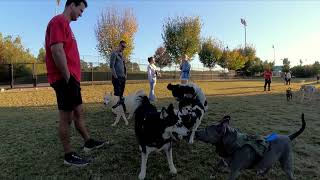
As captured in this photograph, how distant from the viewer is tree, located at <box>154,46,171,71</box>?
154 feet

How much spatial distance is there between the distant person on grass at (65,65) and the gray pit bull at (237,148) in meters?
1.78

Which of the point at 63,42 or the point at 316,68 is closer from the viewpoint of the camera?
the point at 63,42

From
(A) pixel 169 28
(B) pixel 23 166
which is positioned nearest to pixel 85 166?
(B) pixel 23 166

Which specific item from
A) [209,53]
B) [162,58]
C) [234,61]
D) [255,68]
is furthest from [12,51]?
[255,68]

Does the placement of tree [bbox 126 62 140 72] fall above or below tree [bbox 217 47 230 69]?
below

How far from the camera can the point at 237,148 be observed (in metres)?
3.63

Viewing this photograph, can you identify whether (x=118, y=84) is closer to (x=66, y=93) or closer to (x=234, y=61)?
(x=66, y=93)

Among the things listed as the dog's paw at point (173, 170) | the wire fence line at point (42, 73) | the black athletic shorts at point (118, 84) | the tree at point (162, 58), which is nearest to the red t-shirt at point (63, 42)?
the dog's paw at point (173, 170)

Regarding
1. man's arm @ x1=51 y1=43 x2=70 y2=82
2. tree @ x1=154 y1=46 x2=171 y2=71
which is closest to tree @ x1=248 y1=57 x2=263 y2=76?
tree @ x1=154 y1=46 x2=171 y2=71

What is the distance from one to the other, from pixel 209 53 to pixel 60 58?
52.8 m

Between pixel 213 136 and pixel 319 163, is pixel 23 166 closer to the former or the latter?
pixel 213 136

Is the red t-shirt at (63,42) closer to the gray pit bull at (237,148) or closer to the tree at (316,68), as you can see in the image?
the gray pit bull at (237,148)

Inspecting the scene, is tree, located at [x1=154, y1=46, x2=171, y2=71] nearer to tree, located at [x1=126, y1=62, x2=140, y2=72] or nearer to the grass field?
tree, located at [x1=126, y1=62, x2=140, y2=72]

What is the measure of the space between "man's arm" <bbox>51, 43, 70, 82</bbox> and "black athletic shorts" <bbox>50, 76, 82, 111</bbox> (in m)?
0.19
